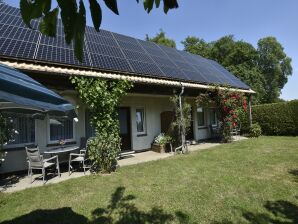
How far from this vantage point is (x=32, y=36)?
9.29 metres

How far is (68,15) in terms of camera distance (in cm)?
116

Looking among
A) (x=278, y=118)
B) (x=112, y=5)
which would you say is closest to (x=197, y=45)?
(x=278, y=118)

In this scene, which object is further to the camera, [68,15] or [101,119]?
[101,119]

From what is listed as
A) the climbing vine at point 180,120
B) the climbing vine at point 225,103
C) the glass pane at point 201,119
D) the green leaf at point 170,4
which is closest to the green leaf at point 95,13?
the green leaf at point 170,4

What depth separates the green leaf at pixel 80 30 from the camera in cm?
117

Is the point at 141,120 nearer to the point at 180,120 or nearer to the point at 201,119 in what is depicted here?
the point at 180,120

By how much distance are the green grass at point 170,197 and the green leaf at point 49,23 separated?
396 centimetres

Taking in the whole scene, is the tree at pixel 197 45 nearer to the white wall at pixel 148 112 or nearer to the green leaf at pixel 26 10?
the white wall at pixel 148 112

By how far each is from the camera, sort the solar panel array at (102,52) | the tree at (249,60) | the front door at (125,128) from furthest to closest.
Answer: the tree at (249,60)
the front door at (125,128)
the solar panel array at (102,52)

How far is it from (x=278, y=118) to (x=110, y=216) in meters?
16.3

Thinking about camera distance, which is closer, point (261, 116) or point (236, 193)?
point (236, 193)

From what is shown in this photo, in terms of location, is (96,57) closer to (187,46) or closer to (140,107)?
(140,107)

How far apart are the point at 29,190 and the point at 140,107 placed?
730 cm

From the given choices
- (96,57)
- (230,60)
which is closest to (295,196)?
(96,57)
